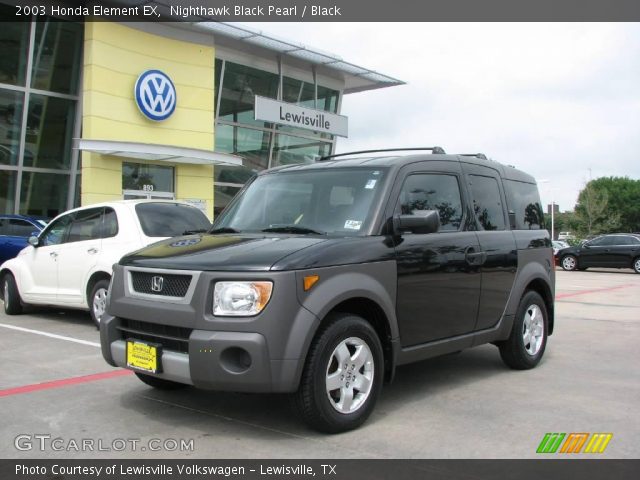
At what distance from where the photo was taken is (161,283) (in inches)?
175

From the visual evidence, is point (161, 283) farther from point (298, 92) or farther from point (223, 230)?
point (298, 92)

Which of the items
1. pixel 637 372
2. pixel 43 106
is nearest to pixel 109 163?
pixel 43 106

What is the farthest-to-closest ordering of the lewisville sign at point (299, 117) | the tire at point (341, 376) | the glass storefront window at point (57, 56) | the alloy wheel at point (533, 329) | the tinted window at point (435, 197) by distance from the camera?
Answer: 1. the lewisville sign at point (299, 117)
2. the glass storefront window at point (57, 56)
3. the alloy wheel at point (533, 329)
4. the tinted window at point (435, 197)
5. the tire at point (341, 376)

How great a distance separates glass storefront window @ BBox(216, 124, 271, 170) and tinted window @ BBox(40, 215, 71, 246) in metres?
14.2

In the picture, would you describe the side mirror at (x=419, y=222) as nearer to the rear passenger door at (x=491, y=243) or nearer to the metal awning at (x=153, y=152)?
the rear passenger door at (x=491, y=243)

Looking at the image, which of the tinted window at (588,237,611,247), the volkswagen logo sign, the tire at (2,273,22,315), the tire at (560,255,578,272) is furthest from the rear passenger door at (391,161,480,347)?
the tire at (560,255,578,272)

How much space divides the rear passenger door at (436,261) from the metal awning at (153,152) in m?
14.2

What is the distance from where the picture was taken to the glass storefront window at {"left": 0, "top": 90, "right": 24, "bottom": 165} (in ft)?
61.9

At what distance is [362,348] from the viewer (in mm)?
4457

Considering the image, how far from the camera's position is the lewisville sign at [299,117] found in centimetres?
2312

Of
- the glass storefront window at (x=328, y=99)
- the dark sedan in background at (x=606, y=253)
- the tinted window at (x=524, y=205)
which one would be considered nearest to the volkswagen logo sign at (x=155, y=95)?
the glass storefront window at (x=328, y=99)

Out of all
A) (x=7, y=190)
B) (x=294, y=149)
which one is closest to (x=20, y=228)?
(x=7, y=190)
